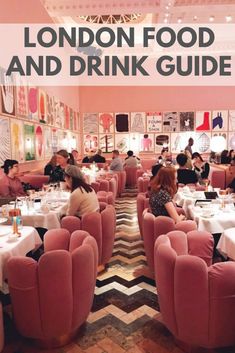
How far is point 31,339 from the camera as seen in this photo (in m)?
2.32

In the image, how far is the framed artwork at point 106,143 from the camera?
13047 mm

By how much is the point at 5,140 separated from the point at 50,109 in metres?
3.15

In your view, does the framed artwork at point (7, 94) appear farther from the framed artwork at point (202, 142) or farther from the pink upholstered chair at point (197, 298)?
the framed artwork at point (202, 142)

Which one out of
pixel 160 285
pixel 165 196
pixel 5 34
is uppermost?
pixel 5 34

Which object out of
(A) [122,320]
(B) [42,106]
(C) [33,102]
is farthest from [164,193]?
(B) [42,106]

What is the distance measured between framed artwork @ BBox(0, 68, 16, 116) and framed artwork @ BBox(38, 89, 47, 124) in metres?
1.57

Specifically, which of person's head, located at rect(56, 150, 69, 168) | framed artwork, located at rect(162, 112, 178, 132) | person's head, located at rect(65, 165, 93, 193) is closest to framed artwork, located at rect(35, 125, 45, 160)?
person's head, located at rect(56, 150, 69, 168)

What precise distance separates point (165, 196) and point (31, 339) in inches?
73.0

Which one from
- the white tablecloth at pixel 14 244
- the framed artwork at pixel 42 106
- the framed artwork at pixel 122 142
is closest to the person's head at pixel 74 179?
the white tablecloth at pixel 14 244

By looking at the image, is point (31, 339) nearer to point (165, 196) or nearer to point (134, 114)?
point (165, 196)

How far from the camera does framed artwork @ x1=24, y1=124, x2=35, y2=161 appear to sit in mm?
6809

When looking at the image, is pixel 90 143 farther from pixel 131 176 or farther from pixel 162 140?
pixel 131 176

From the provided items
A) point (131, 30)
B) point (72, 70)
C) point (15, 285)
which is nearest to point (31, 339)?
point (15, 285)

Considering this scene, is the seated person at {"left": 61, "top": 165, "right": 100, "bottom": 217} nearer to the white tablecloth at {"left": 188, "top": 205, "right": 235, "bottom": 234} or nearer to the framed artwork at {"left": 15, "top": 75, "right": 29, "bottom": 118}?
the white tablecloth at {"left": 188, "top": 205, "right": 235, "bottom": 234}
